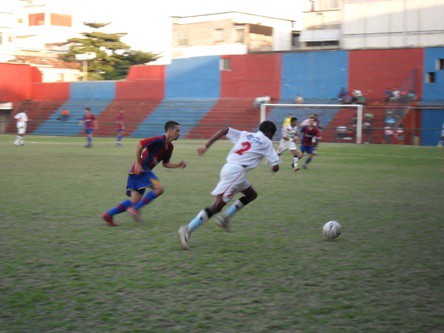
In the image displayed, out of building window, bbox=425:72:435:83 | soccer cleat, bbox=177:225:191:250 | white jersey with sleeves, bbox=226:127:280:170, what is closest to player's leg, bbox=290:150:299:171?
white jersey with sleeves, bbox=226:127:280:170

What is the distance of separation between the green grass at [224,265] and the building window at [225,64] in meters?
33.0

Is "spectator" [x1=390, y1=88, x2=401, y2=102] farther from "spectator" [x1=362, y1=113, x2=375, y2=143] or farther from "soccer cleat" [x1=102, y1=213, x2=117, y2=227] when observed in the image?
"soccer cleat" [x1=102, y1=213, x2=117, y2=227]

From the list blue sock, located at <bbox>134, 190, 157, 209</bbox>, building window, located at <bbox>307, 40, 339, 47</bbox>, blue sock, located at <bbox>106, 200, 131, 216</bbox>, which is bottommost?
blue sock, located at <bbox>106, 200, 131, 216</bbox>

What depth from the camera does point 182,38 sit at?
5981 centimetres

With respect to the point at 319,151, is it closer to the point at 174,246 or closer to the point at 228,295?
the point at 174,246

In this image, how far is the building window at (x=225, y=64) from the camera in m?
45.0

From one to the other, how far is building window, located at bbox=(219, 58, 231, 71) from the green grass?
33008 mm

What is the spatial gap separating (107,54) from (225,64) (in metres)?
21.3

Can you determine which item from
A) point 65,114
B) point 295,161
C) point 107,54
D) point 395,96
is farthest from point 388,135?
point 107,54

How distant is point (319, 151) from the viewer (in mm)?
27469

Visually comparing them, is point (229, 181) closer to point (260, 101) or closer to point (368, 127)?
point (368, 127)

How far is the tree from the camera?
202ft

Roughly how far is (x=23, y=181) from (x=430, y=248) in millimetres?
9836

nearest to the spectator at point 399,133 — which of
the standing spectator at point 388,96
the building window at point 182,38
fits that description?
the standing spectator at point 388,96
